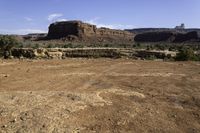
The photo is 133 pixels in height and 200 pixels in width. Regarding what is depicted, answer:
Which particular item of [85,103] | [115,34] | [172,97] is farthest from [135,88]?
[115,34]

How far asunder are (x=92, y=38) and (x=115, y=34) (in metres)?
13.1

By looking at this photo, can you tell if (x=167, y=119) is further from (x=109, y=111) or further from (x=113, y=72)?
(x=113, y=72)

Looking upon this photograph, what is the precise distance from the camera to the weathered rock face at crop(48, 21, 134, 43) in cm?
11556

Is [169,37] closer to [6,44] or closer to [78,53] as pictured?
[78,53]

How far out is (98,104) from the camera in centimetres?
1200

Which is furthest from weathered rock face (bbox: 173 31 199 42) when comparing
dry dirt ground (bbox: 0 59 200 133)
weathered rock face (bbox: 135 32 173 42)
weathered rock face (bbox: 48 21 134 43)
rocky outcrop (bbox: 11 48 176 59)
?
dry dirt ground (bbox: 0 59 200 133)

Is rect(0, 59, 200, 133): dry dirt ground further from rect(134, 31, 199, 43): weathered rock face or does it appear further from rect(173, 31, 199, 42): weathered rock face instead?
rect(134, 31, 199, 43): weathered rock face

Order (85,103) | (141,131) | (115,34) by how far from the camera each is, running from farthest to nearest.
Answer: (115,34) → (85,103) → (141,131)

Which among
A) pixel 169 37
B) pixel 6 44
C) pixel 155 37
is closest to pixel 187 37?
pixel 169 37

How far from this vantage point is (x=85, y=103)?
12.0 meters

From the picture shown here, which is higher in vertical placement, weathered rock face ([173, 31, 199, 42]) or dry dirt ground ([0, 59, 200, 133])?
dry dirt ground ([0, 59, 200, 133])

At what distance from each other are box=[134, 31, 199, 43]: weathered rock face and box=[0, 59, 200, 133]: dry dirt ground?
306 ft

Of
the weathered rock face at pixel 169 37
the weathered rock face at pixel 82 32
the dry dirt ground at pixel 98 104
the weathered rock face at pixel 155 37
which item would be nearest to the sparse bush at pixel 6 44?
the dry dirt ground at pixel 98 104

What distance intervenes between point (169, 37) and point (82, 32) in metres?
26.4
